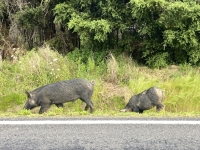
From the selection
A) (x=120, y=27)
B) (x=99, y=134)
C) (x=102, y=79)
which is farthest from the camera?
(x=120, y=27)

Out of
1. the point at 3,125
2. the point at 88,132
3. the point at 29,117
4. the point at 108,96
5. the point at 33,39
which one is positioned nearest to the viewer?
the point at 88,132

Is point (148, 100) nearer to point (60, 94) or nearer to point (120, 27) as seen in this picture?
point (60, 94)

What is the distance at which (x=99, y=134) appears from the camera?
16.0ft

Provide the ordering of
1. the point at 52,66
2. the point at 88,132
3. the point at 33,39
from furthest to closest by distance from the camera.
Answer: the point at 33,39 → the point at 52,66 → the point at 88,132

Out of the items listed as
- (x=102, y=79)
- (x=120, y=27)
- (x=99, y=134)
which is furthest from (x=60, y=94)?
(x=99, y=134)

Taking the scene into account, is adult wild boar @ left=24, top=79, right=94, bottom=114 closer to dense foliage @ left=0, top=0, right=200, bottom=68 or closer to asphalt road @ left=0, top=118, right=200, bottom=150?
dense foliage @ left=0, top=0, right=200, bottom=68

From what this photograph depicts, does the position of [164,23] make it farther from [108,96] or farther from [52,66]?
[52,66]

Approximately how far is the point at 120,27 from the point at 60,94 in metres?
3.73

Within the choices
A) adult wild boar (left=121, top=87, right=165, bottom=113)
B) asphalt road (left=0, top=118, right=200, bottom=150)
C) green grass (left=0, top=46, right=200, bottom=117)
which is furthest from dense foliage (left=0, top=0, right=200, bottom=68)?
asphalt road (left=0, top=118, right=200, bottom=150)

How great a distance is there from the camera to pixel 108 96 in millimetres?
10617

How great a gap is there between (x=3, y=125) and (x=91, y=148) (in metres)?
1.91

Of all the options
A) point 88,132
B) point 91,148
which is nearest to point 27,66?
point 88,132

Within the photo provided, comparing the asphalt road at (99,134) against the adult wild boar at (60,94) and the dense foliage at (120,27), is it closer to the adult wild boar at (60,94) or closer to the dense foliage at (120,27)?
the adult wild boar at (60,94)

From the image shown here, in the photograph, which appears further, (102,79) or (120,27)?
(120,27)
